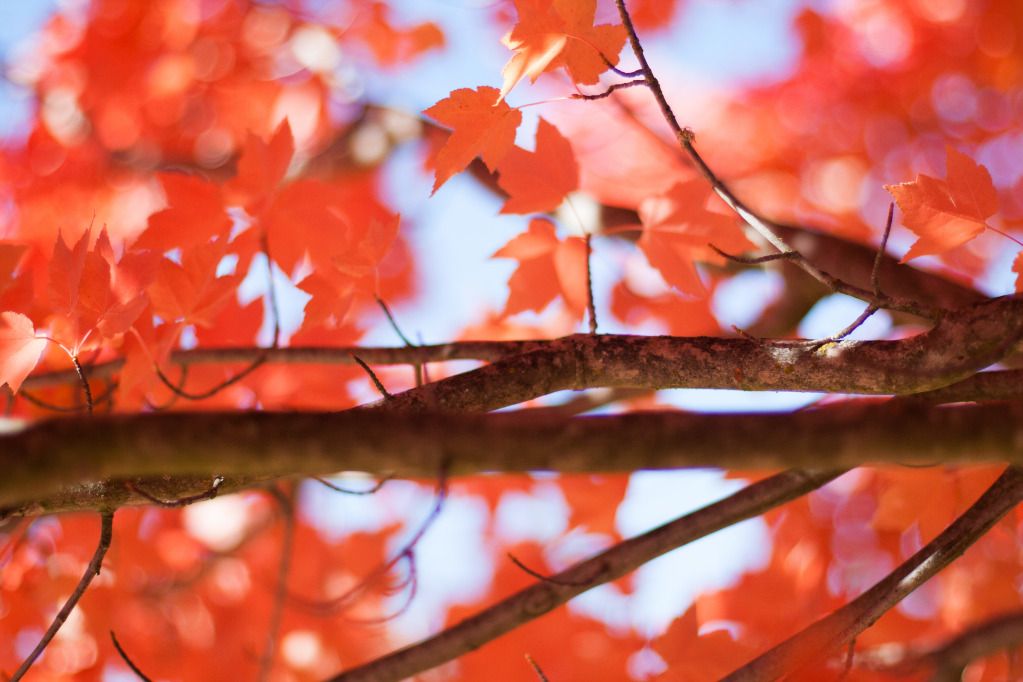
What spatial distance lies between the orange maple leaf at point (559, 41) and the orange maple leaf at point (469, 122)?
0.04 metres

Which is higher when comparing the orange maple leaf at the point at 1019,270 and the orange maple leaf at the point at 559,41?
the orange maple leaf at the point at 559,41

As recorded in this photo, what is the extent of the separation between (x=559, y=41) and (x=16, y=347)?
2.96 feet

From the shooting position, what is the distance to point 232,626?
3.43 meters

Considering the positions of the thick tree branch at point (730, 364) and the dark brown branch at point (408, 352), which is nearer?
the thick tree branch at point (730, 364)

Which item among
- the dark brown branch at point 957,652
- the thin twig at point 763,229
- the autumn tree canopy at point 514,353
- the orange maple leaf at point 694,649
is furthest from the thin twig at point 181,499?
the dark brown branch at point 957,652

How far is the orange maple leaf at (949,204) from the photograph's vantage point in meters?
1.07

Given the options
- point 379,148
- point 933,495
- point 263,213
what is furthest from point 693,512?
point 379,148

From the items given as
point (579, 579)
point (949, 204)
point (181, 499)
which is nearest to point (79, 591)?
point (181, 499)

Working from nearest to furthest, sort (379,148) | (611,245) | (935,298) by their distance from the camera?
(935,298)
(611,245)
(379,148)

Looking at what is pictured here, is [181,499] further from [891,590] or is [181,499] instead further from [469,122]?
[891,590]

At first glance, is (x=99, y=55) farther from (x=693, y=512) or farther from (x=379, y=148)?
(x=693, y=512)

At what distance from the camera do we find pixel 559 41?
107cm

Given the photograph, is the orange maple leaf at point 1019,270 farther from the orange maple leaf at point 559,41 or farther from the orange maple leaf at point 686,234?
the orange maple leaf at point 559,41

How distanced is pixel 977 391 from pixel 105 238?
51.2 inches
